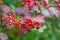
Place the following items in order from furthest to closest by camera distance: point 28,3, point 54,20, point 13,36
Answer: point 54,20 < point 13,36 < point 28,3

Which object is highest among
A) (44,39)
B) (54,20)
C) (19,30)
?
(19,30)

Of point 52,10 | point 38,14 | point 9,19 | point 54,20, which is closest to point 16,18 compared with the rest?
point 9,19

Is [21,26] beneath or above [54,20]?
above

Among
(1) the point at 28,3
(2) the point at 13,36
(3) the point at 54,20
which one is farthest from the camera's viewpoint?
(3) the point at 54,20

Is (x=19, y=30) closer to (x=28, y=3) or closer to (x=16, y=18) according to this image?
(x=16, y=18)

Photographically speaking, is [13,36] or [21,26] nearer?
[21,26]

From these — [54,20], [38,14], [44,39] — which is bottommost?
[44,39]

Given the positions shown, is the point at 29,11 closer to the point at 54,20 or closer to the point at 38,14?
the point at 38,14

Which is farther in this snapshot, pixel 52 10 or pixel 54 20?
pixel 54 20

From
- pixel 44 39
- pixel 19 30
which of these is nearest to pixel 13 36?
pixel 19 30
